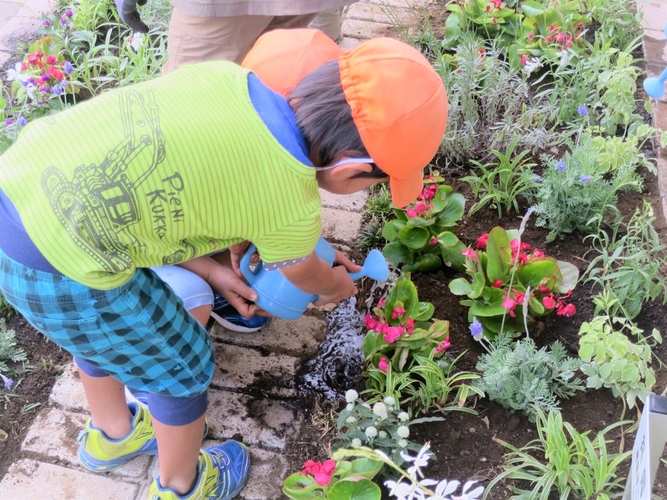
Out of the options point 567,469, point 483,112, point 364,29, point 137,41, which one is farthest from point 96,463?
point 364,29

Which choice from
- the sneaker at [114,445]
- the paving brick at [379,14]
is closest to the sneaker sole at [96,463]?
the sneaker at [114,445]

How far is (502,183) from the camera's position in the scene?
2492mm

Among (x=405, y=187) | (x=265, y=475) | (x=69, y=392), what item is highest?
(x=405, y=187)

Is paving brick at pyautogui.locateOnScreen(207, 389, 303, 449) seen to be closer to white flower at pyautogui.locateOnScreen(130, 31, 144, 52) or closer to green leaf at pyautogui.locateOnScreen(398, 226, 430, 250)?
green leaf at pyautogui.locateOnScreen(398, 226, 430, 250)

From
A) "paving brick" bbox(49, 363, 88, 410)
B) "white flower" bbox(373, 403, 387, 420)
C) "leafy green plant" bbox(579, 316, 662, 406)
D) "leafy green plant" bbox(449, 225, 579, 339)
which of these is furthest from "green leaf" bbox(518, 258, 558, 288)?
"paving brick" bbox(49, 363, 88, 410)

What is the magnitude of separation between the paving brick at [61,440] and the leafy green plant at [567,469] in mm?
984

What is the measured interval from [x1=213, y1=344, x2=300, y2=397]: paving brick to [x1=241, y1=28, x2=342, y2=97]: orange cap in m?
0.98

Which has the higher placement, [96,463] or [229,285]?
[229,285]

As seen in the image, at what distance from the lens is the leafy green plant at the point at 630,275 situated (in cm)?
204

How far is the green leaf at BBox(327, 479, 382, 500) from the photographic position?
5.16 ft

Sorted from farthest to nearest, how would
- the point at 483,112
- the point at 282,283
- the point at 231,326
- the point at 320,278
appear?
the point at 483,112, the point at 231,326, the point at 282,283, the point at 320,278

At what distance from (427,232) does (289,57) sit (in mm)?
920

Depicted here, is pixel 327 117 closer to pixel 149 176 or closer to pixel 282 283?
pixel 149 176

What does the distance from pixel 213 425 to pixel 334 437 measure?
378 mm
